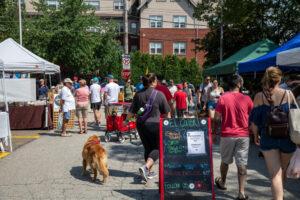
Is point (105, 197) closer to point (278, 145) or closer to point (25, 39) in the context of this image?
point (278, 145)

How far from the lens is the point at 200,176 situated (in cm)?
416

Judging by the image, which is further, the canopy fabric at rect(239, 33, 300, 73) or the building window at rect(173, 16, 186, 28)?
the building window at rect(173, 16, 186, 28)

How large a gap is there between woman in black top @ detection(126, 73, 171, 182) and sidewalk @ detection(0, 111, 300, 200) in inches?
18.1

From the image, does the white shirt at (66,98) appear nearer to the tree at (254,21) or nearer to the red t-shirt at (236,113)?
the red t-shirt at (236,113)

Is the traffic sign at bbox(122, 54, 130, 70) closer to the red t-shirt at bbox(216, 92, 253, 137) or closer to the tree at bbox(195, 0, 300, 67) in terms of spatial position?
the tree at bbox(195, 0, 300, 67)

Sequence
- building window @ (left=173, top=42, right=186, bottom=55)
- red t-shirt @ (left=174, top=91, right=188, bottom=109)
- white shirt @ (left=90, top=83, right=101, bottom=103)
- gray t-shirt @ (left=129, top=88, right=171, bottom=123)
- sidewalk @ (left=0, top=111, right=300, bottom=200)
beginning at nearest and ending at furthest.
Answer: sidewalk @ (left=0, top=111, right=300, bottom=200) → gray t-shirt @ (left=129, top=88, right=171, bottom=123) → white shirt @ (left=90, top=83, right=101, bottom=103) → red t-shirt @ (left=174, top=91, right=188, bottom=109) → building window @ (left=173, top=42, right=186, bottom=55)

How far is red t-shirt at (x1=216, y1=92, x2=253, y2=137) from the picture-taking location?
4141mm

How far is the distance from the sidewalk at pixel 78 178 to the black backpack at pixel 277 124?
138 cm

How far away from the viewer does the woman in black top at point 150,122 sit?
15.9 feet

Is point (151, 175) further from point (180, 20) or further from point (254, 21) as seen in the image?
point (180, 20)

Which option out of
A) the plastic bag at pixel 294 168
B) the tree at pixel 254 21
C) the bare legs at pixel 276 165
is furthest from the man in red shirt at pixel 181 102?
the tree at pixel 254 21

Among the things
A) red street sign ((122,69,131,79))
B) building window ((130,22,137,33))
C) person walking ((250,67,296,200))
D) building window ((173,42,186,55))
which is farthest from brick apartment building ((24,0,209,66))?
person walking ((250,67,296,200))

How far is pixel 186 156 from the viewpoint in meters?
4.23

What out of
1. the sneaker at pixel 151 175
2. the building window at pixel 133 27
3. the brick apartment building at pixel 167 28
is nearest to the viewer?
the sneaker at pixel 151 175
